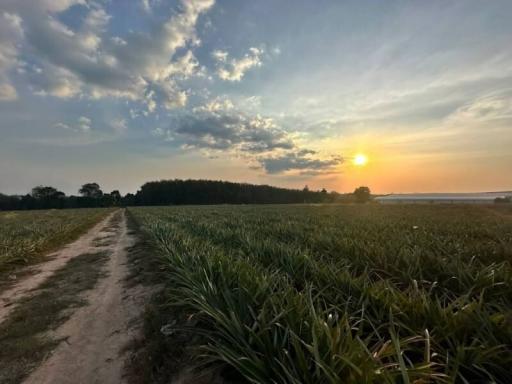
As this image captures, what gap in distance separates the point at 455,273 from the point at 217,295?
4.10 meters

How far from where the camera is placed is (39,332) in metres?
3.99

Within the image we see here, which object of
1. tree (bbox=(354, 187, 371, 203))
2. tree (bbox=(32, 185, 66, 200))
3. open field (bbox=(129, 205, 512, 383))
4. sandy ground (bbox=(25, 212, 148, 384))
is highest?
tree (bbox=(32, 185, 66, 200))

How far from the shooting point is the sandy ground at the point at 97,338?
296 cm

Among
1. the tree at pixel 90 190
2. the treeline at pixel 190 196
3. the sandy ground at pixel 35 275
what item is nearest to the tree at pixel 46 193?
the treeline at pixel 190 196

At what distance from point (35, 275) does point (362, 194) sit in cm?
9012

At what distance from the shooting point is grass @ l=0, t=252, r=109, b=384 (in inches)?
126

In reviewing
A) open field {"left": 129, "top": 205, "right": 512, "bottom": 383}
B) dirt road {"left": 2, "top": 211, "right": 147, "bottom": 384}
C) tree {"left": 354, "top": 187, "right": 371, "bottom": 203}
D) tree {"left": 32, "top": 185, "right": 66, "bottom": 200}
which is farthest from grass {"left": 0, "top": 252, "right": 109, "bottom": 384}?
tree {"left": 32, "top": 185, "right": 66, "bottom": 200}

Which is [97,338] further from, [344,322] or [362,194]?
[362,194]

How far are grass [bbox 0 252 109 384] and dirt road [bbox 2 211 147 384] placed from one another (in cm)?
16

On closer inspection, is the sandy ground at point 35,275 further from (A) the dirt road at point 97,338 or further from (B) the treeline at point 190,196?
(B) the treeline at point 190,196

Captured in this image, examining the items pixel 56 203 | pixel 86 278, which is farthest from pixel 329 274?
pixel 56 203

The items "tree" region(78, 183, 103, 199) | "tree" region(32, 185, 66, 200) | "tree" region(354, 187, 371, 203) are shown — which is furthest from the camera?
"tree" region(78, 183, 103, 199)

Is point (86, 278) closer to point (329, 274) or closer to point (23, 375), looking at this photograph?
point (23, 375)

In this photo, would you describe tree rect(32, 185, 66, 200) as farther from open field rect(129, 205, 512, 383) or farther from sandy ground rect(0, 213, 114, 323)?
open field rect(129, 205, 512, 383)
